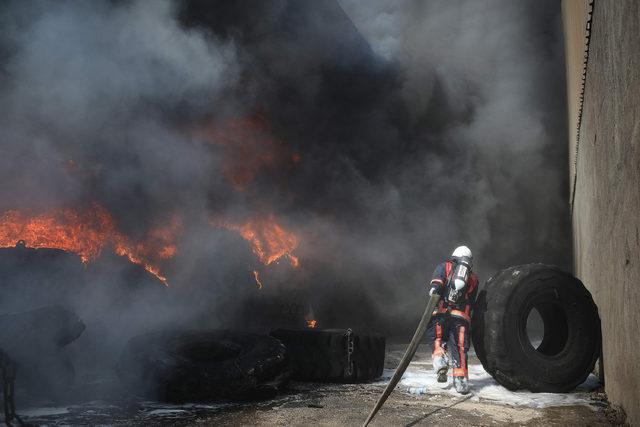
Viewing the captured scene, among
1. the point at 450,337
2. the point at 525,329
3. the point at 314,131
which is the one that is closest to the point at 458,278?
the point at 450,337

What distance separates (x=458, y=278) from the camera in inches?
245

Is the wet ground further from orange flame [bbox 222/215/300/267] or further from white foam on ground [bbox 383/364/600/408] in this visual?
orange flame [bbox 222/215/300/267]

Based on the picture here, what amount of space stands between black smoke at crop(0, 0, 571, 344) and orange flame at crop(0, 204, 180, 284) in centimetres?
28

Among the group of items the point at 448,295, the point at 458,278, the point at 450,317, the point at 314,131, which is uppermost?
the point at 314,131

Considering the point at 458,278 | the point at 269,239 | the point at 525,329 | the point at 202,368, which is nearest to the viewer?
the point at 202,368

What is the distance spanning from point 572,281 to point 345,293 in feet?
24.6

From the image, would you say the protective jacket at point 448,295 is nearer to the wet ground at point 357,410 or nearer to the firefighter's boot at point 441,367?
the firefighter's boot at point 441,367

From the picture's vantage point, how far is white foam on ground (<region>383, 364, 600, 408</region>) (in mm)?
5109

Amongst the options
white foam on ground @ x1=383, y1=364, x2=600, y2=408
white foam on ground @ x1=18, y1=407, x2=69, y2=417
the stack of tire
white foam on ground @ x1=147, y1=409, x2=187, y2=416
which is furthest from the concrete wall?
white foam on ground @ x1=18, y1=407, x2=69, y2=417

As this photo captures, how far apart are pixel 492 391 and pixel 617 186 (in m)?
2.73

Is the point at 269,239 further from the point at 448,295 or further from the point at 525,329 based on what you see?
the point at 525,329

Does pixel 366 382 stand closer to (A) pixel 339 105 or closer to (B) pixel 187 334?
(B) pixel 187 334

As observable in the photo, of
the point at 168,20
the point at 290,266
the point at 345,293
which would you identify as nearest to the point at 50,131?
the point at 168,20

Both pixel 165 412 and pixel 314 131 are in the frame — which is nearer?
pixel 165 412
